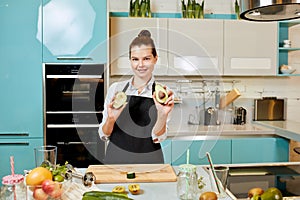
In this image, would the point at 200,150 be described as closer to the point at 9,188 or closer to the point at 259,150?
the point at 259,150

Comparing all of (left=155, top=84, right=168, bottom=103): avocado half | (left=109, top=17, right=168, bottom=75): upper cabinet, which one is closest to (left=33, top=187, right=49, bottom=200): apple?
(left=155, top=84, right=168, bottom=103): avocado half

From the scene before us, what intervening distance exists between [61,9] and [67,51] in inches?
14.1

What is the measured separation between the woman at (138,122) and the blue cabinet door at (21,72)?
3.19ft

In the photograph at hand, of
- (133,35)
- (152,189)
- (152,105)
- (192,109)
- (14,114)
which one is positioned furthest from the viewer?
(192,109)

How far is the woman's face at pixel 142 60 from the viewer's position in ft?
7.27

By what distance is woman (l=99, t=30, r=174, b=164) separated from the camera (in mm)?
2152

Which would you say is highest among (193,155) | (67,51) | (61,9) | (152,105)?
(61,9)

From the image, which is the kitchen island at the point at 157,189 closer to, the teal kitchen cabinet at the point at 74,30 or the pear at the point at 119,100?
the pear at the point at 119,100

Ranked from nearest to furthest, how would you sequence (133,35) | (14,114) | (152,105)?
(152,105), (14,114), (133,35)

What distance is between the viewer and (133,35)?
3.21 meters

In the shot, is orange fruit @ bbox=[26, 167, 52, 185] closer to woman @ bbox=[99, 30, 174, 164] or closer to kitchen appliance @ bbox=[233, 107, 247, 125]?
woman @ bbox=[99, 30, 174, 164]

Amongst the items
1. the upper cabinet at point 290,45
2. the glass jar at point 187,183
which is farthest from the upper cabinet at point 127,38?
the glass jar at point 187,183

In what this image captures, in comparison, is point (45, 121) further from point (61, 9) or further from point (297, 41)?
point (297, 41)

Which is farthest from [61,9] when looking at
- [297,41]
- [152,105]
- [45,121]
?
[297,41]
